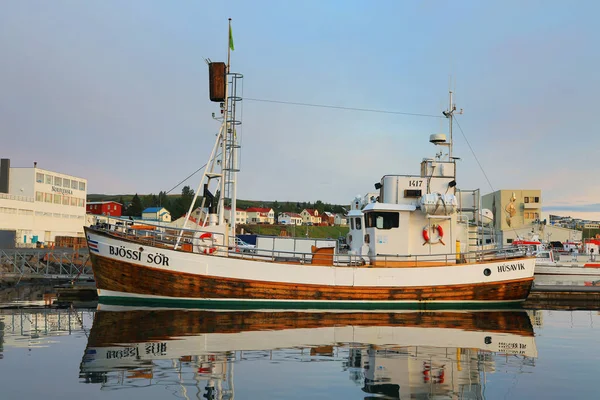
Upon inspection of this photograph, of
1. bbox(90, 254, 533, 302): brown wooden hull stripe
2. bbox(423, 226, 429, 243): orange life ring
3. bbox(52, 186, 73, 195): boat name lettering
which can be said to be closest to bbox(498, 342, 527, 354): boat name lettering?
bbox(90, 254, 533, 302): brown wooden hull stripe

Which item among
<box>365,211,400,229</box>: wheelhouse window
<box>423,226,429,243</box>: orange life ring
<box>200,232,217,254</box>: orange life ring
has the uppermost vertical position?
<box>365,211,400,229</box>: wheelhouse window

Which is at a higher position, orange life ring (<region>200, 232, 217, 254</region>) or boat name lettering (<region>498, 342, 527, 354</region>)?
orange life ring (<region>200, 232, 217, 254</region>)

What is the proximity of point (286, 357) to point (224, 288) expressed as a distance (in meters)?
10.3

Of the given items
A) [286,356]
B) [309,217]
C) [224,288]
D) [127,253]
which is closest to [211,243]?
[224,288]

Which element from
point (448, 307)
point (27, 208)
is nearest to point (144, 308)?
point (448, 307)

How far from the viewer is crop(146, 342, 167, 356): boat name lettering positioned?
13.2 metres

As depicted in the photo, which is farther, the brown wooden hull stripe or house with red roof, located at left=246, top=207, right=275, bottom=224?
house with red roof, located at left=246, top=207, right=275, bottom=224

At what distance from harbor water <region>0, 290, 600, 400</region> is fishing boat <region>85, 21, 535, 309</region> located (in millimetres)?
1957

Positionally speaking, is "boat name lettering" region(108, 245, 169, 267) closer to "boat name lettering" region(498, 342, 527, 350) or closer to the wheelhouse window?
the wheelhouse window

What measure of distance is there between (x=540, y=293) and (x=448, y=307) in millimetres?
8166

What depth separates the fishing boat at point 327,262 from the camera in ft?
74.9

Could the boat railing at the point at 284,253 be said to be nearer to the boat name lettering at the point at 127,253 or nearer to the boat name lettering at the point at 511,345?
the boat name lettering at the point at 127,253

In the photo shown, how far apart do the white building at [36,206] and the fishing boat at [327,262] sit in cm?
3780

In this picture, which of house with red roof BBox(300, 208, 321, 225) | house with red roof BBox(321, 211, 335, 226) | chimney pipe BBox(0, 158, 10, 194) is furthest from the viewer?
house with red roof BBox(321, 211, 335, 226)
